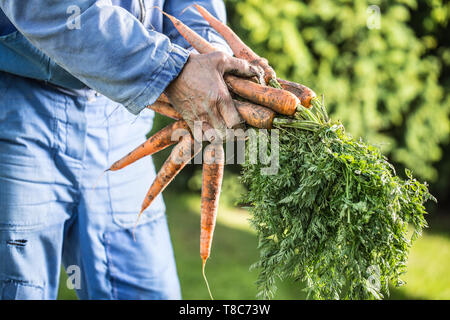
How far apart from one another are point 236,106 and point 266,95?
124mm

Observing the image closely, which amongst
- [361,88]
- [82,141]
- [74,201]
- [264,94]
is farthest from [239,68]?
[361,88]

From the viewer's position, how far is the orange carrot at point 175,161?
1725 millimetres

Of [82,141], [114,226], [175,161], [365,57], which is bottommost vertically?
[114,226]

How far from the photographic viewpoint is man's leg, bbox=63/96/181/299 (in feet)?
6.68

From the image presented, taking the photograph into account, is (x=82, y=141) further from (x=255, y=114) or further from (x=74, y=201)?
(x=255, y=114)

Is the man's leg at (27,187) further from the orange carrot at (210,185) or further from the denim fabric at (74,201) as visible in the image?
the orange carrot at (210,185)

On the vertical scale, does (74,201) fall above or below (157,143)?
below

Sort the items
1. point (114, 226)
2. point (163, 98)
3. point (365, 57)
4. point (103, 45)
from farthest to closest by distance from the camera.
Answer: point (365, 57) → point (114, 226) → point (163, 98) → point (103, 45)

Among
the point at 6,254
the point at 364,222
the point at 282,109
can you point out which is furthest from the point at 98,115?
the point at 364,222

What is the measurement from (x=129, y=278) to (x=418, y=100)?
465 cm

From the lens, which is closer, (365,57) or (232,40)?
(232,40)

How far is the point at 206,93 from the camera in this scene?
58.5 inches

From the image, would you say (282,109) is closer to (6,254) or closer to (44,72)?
(44,72)

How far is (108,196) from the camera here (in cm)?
209
